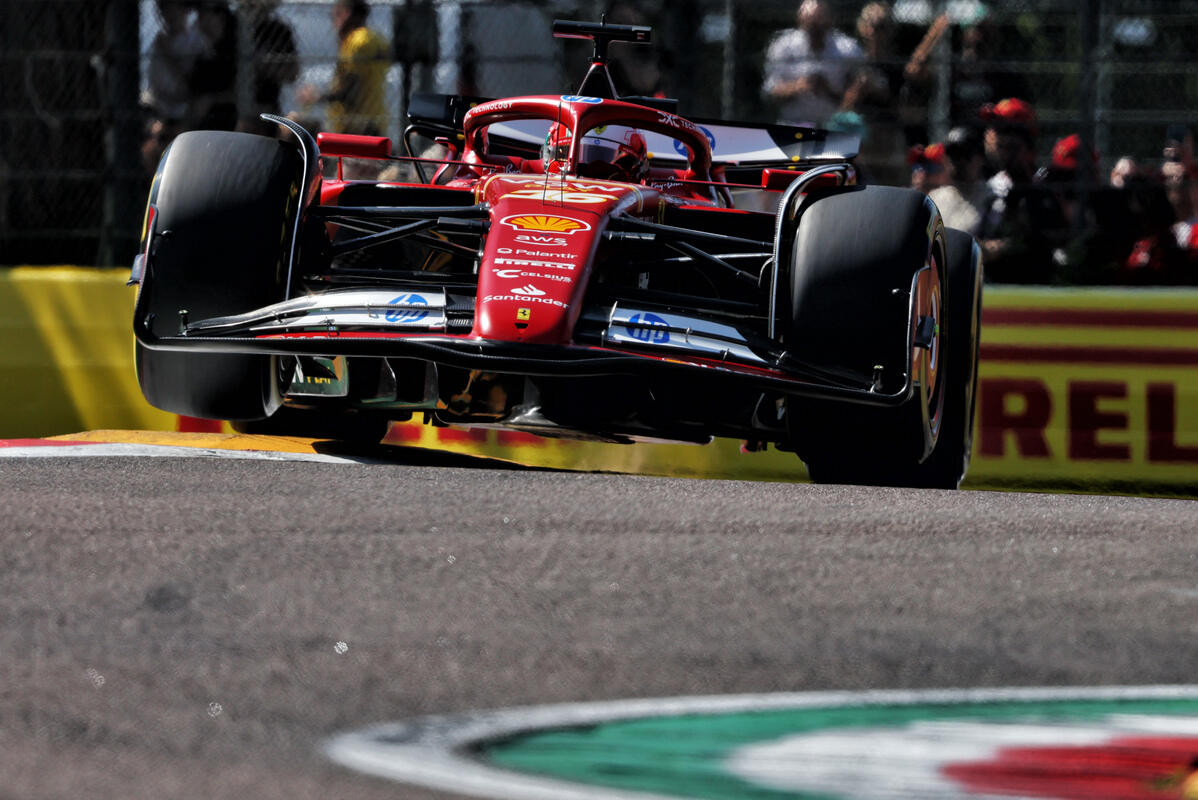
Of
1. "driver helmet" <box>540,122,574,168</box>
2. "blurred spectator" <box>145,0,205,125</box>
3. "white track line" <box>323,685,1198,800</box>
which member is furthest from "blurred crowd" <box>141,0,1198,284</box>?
"white track line" <box>323,685,1198,800</box>

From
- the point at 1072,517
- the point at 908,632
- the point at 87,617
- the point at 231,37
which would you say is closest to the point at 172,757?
the point at 87,617

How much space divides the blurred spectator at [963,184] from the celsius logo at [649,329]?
13.2 ft

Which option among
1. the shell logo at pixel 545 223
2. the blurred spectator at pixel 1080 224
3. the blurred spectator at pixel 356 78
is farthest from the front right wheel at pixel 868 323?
the blurred spectator at pixel 356 78

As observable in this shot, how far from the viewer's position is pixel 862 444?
5707 millimetres

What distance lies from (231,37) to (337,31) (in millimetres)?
653

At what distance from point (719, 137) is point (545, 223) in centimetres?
208

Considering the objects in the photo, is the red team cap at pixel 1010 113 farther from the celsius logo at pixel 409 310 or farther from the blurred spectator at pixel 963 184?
the celsius logo at pixel 409 310

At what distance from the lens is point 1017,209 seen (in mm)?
9102

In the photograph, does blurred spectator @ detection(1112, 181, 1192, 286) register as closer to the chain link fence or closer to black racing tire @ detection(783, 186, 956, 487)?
the chain link fence

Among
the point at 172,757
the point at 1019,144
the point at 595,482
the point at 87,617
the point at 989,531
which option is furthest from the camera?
the point at 1019,144

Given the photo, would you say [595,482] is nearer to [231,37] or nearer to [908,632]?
[908,632]

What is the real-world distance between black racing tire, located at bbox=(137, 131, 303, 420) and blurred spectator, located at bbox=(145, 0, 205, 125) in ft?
12.6

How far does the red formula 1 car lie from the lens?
544 cm

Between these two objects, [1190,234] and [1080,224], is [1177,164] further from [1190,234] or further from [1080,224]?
[1080,224]
